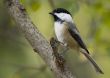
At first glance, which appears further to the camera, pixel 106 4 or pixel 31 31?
pixel 106 4

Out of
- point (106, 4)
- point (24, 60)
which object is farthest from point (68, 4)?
point (24, 60)

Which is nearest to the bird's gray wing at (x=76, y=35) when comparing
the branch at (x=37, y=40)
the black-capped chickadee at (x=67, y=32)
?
the black-capped chickadee at (x=67, y=32)

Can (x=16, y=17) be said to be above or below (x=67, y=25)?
above

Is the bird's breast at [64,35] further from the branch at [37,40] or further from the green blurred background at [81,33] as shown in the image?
the branch at [37,40]

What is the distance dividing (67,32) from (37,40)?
758 mm

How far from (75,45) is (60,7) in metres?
0.31

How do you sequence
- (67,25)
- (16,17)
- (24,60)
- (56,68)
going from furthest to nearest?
(24,60), (67,25), (16,17), (56,68)

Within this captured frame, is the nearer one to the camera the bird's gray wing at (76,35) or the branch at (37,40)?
the branch at (37,40)

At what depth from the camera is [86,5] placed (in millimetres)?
3217

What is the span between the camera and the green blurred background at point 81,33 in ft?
10.3

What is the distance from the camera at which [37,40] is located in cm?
240

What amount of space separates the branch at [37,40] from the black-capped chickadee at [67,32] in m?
0.62

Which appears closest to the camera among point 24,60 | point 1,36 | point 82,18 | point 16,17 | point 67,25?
point 16,17

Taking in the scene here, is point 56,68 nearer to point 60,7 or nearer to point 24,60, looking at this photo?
point 60,7
